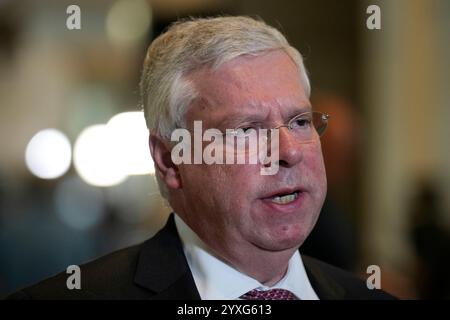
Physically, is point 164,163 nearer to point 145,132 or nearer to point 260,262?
point 145,132

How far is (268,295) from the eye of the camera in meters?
0.99

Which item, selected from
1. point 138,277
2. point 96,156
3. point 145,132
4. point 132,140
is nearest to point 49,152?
point 96,156

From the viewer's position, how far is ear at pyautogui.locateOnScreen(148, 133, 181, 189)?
100cm

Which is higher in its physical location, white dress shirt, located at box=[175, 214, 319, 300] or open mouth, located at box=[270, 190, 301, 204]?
open mouth, located at box=[270, 190, 301, 204]

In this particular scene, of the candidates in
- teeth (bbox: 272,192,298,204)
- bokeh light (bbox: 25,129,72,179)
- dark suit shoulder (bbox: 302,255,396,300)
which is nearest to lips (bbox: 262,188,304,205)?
teeth (bbox: 272,192,298,204)

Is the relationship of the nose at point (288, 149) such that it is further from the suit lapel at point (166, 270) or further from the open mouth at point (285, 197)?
the suit lapel at point (166, 270)

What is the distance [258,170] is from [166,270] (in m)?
0.22

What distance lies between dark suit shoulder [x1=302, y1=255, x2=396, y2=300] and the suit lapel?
229mm

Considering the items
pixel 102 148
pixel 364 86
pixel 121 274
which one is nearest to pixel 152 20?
pixel 102 148

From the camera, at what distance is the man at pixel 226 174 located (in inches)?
36.4

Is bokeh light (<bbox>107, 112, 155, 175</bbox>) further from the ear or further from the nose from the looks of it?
the nose

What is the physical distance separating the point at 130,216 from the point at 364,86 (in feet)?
2.52

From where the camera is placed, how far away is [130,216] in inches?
71.0

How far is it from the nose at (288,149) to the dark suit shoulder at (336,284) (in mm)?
258
